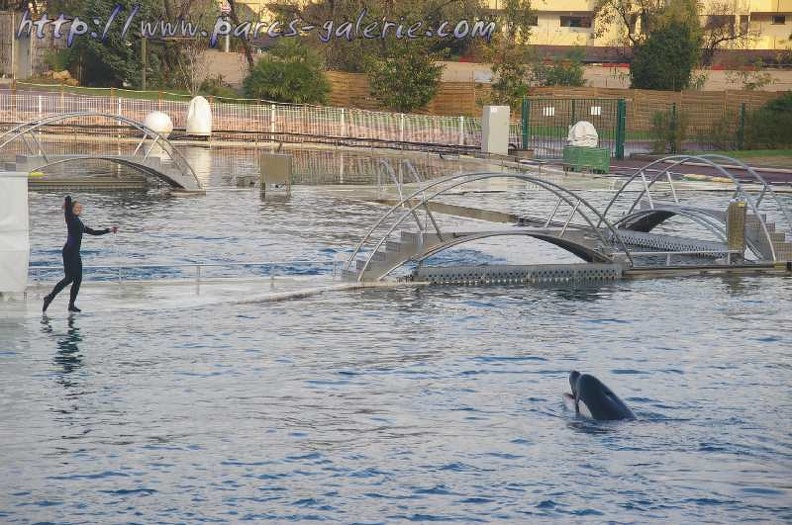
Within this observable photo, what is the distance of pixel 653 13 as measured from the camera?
3718 inches

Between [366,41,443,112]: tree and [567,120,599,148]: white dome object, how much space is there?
793 inches

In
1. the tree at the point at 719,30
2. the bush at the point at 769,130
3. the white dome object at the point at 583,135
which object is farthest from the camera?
the tree at the point at 719,30

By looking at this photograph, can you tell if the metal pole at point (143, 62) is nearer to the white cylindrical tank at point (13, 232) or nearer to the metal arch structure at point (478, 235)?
the metal arch structure at point (478, 235)

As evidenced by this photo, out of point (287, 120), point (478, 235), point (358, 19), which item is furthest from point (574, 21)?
point (478, 235)

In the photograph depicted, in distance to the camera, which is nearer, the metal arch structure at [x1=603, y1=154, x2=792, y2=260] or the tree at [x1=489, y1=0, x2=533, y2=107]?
the metal arch structure at [x1=603, y1=154, x2=792, y2=260]

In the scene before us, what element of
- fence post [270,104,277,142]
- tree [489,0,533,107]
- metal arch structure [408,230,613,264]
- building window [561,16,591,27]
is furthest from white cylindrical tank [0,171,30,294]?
building window [561,16,591,27]

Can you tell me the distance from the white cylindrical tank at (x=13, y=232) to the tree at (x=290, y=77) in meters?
49.4

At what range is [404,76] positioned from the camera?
234 ft

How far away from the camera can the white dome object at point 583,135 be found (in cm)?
5191

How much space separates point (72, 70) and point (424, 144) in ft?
114

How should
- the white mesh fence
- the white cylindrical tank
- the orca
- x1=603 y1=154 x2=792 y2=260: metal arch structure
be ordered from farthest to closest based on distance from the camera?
the white mesh fence < x1=603 y1=154 x2=792 y2=260: metal arch structure < the white cylindrical tank < the orca

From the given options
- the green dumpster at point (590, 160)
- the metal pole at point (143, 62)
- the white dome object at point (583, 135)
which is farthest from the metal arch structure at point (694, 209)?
the metal pole at point (143, 62)

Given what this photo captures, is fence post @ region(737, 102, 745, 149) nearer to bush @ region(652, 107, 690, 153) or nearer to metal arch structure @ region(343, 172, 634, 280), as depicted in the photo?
bush @ region(652, 107, 690, 153)

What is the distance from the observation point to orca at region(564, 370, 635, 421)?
16438 millimetres
